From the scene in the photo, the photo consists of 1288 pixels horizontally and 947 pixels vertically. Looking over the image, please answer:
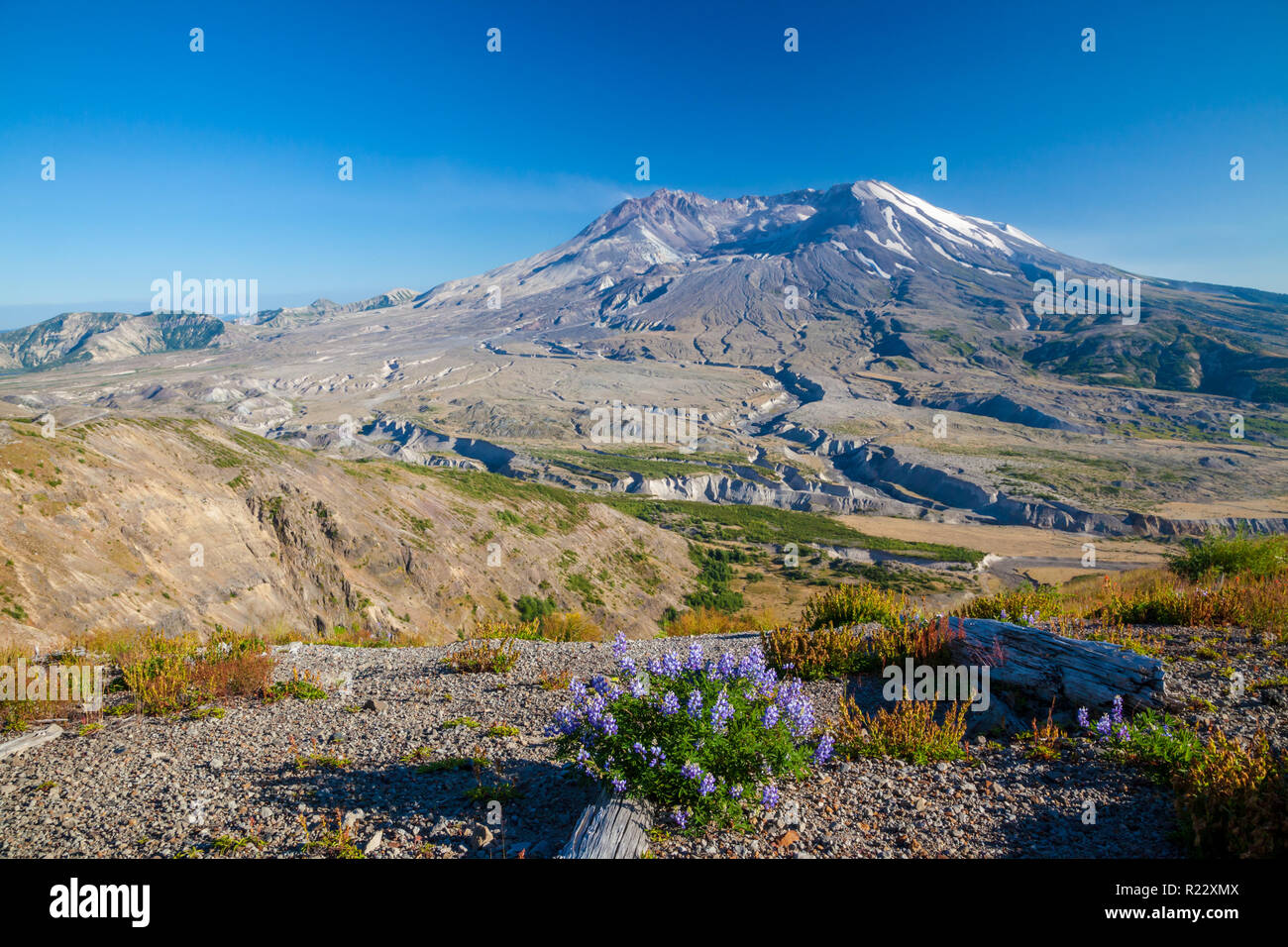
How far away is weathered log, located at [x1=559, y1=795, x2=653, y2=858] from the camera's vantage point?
353 centimetres

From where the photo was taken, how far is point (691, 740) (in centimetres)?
396

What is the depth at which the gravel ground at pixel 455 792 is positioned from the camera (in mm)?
3936

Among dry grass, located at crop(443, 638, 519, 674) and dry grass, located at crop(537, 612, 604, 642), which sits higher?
dry grass, located at crop(443, 638, 519, 674)

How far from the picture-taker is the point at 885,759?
5082mm

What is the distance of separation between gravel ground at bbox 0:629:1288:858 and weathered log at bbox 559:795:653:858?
213mm

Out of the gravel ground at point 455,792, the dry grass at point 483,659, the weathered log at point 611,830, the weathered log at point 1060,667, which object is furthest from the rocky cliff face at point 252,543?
the weathered log at point 1060,667

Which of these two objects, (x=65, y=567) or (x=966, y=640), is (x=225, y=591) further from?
(x=966, y=640)

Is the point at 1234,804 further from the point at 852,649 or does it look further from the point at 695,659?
the point at 852,649

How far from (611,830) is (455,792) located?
166cm

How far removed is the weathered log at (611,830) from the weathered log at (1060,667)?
4450 millimetres

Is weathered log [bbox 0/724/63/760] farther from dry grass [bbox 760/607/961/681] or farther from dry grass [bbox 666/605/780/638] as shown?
dry grass [bbox 666/605/780/638]

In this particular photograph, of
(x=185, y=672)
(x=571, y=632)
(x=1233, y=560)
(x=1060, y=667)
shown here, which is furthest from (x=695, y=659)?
(x=1233, y=560)

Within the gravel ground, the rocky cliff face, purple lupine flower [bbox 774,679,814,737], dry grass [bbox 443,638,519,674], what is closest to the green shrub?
the gravel ground

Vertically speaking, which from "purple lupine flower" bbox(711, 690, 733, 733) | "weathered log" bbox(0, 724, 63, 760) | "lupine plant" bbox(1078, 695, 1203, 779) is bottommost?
Answer: "weathered log" bbox(0, 724, 63, 760)
